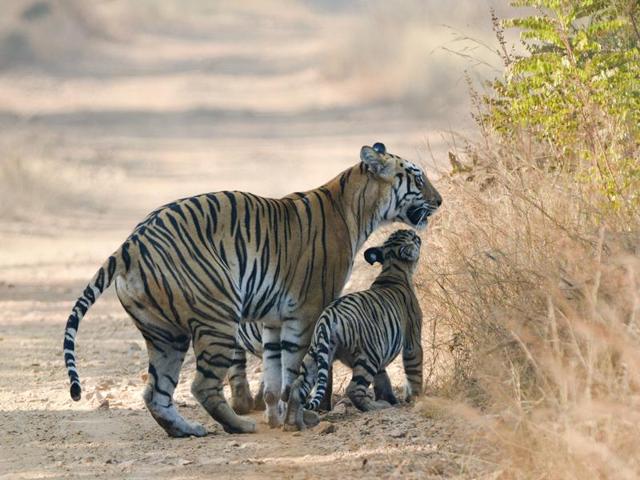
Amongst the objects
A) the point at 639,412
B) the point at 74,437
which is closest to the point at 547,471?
the point at 639,412

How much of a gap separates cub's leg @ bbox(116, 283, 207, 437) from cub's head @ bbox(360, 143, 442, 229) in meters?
1.73

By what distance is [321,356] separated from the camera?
7641mm

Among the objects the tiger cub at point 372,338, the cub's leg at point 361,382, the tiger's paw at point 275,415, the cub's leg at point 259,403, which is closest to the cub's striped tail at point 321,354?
the tiger cub at point 372,338

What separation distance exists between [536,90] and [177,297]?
10.8 feet

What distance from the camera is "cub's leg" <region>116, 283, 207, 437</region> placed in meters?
7.59

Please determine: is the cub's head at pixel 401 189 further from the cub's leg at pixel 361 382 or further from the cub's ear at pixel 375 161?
the cub's leg at pixel 361 382

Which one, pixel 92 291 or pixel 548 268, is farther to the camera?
pixel 92 291

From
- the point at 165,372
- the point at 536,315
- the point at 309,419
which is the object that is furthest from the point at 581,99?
the point at 165,372

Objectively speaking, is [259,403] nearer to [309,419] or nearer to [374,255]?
[309,419]

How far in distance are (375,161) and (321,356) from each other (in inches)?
59.0

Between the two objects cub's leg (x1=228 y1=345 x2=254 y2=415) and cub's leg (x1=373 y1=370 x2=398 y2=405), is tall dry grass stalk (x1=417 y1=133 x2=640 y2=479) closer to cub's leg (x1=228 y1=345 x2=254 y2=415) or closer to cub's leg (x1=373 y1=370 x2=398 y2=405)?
cub's leg (x1=373 y1=370 x2=398 y2=405)

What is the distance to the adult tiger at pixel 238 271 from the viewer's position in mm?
7457

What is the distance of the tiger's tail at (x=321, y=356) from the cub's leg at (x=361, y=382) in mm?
226

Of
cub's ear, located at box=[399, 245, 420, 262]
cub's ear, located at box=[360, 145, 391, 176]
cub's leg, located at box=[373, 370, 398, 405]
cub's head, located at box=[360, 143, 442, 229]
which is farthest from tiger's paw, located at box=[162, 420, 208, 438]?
cub's ear, located at box=[360, 145, 391, 176]
